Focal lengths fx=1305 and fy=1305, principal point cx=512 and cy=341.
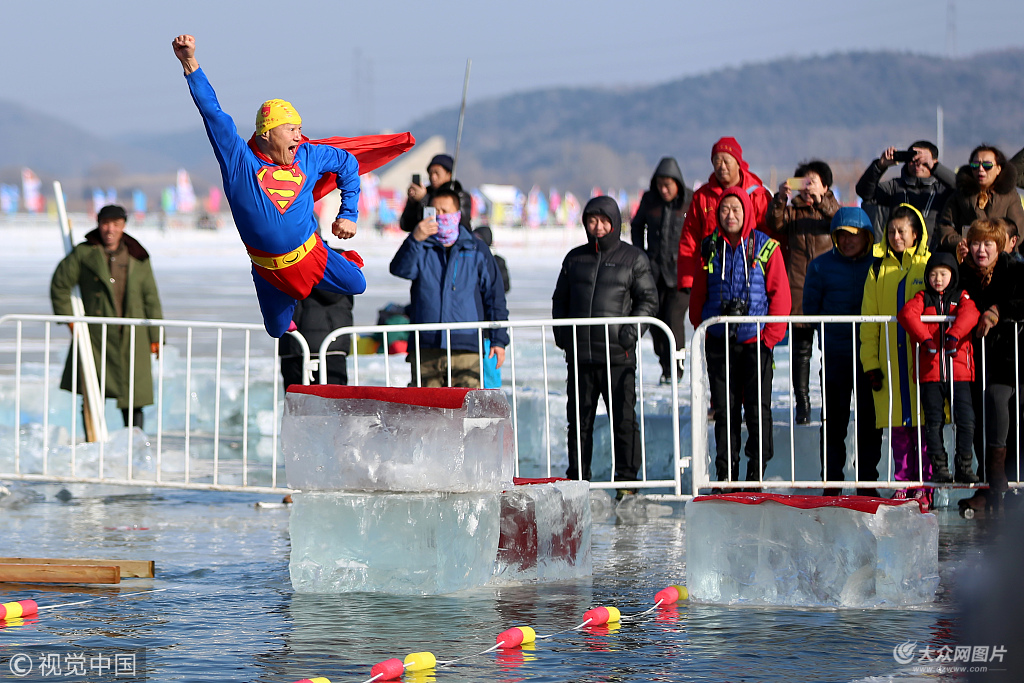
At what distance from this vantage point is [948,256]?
25.8 feet

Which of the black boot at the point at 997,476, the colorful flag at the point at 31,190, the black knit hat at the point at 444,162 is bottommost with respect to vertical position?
the black boot at the point at 997,476

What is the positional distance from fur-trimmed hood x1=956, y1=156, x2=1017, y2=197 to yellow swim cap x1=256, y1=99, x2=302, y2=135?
4576 mm

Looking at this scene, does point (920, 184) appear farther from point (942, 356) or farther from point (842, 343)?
point (942, 356)

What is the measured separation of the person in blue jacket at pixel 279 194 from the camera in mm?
6031

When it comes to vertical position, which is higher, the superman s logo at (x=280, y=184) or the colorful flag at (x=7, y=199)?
the colorful flag at (x=7, y=199)

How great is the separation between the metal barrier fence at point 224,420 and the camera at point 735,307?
515mm

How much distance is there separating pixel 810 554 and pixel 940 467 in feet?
7.39

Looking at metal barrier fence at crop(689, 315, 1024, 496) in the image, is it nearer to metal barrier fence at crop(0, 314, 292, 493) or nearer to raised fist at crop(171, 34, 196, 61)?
metal barrier fence at crop(0, 314, 292, 493)

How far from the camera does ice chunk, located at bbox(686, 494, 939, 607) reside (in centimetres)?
585

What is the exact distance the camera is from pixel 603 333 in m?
8.58

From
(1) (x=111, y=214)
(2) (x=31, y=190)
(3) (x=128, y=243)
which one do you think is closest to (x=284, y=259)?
(1) (x=111, y=214)

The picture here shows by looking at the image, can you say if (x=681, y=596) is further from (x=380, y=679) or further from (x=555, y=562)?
(x=380, y=679)

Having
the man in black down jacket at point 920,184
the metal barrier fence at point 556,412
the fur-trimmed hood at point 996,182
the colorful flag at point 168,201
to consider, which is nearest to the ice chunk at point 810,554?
the metal barrier fence at point 556,412

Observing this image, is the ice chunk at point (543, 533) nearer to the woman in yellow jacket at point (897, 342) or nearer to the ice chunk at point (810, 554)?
the ice chunk at point (810, 554)
